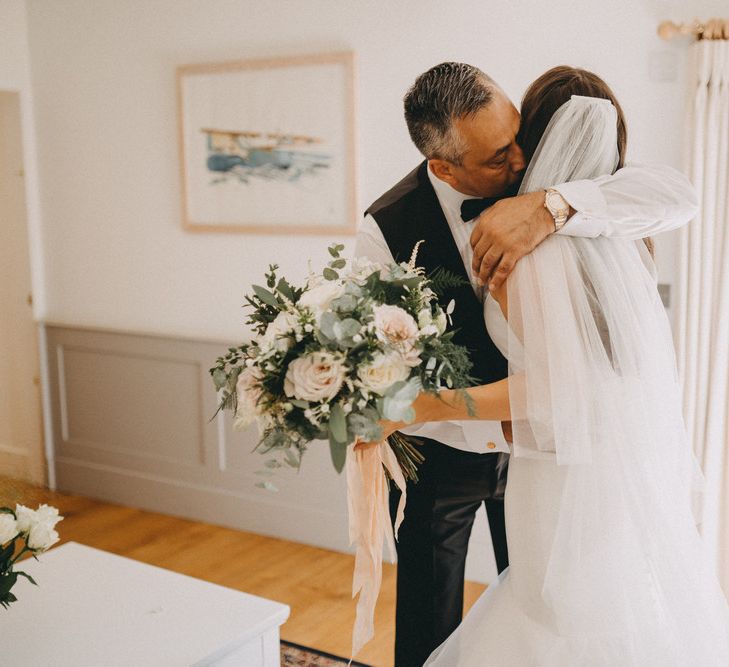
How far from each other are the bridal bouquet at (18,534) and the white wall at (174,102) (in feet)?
6.75

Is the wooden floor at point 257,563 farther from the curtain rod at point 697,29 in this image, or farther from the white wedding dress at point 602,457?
the curtain rod at point 697,29

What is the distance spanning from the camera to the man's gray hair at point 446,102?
168 centimetres

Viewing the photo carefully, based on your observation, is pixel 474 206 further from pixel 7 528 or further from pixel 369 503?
pixel 7 528

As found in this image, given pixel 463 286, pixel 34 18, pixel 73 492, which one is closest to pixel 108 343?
pixel 73 492

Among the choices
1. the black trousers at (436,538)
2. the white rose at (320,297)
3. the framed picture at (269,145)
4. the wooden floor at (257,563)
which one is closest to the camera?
the white rose at (320,297)

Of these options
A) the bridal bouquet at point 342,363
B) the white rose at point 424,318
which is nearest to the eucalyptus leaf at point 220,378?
the bridal bouquet at point 342,363

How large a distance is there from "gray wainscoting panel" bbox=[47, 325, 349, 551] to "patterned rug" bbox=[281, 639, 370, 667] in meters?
0.87

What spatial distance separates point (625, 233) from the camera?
165cm

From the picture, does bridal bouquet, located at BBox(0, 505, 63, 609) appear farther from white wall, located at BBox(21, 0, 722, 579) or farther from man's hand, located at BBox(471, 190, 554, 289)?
white wall, located at BBox(21, 0, 722, 579)

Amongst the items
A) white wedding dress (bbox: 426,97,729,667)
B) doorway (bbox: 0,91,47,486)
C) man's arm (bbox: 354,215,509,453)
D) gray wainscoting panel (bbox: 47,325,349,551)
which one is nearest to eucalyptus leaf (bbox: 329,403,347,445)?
white wedding dress (bbox: 426,97,729,667)

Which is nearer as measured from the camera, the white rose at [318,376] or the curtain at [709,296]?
the white rose at [318,376]

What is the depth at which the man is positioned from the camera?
1611 mm

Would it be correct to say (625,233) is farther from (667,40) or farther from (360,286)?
(667,40)

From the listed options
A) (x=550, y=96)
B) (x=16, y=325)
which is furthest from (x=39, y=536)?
(x=16, y=325)
